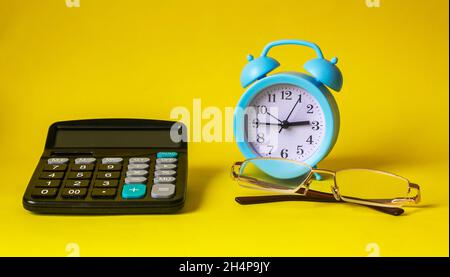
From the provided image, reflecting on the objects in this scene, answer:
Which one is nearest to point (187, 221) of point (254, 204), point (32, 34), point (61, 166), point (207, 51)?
point (254, 204)

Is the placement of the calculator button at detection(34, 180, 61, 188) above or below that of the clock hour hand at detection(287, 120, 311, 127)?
below

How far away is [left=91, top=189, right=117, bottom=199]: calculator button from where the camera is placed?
3.97 feet

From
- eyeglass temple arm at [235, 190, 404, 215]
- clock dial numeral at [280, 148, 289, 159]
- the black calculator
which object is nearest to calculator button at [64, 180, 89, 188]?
the black calculator

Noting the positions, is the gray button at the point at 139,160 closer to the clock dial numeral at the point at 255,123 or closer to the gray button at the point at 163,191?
the gray button at the point at 163,191

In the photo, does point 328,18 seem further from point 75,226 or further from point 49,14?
point 75,226

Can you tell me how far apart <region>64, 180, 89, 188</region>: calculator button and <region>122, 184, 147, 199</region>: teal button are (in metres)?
0.06

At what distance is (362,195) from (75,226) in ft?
1.54

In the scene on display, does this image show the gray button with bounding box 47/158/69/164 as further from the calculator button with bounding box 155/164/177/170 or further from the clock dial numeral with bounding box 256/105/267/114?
the clock dial numeral with bounding box 256/105/267/114

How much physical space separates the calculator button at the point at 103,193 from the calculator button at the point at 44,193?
2.3 inches

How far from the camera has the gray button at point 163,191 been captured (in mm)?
1210

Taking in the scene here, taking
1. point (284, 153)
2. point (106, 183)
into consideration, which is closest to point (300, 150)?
point (284, 153)

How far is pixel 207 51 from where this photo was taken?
172cm

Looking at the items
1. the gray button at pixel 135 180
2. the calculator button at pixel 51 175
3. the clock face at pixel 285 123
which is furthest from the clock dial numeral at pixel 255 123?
the calculator button at pixel 51 175

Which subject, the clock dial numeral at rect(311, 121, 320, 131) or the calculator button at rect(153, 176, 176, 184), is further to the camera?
the clock dial numeral at rect(311, 121, 320, 131)
